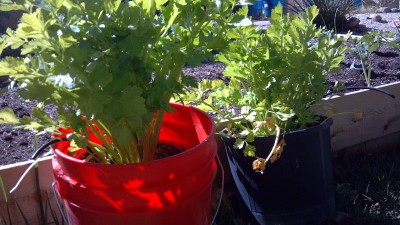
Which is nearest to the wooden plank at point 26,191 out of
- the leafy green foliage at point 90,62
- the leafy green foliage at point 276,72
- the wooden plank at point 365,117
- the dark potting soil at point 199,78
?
the dark potting soil at point 199,78

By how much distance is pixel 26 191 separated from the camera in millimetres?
1764

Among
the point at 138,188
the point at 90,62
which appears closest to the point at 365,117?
the point at 138,188

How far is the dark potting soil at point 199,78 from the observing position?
2.10 metres

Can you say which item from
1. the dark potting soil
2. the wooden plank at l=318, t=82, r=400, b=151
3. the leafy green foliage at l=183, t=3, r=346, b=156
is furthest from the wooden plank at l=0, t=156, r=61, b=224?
the wooden plank at l=318, t=82, r=400, b=151

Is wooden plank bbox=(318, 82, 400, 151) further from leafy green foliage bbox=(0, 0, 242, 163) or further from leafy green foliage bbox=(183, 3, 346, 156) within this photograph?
leafy green foliage bbox=(0, 0, 242, 163)

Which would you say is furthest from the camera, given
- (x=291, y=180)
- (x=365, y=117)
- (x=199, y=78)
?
(x=199, y=78)

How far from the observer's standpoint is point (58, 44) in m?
1.22

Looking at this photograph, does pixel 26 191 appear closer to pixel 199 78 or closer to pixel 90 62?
pixel 90 62

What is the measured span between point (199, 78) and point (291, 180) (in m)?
1.32

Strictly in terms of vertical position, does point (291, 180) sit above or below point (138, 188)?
below

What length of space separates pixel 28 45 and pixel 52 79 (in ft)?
0.40

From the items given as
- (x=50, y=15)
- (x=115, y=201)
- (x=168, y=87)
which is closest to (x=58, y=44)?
(x=50, y=15)

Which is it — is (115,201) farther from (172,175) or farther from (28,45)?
(28,45)

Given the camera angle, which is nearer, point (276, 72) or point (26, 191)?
point (26, 191)
